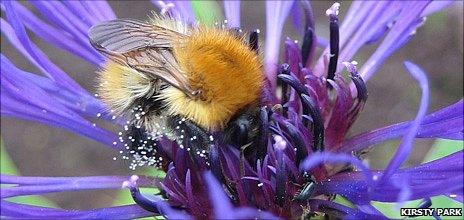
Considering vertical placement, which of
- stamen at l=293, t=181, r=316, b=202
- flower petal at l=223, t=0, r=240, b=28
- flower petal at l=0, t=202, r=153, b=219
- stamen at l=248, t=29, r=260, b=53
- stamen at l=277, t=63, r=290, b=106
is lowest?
flower petal at l=0, t=202, r=153, b=219

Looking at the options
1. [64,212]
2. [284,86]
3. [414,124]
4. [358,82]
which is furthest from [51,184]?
[414,124]

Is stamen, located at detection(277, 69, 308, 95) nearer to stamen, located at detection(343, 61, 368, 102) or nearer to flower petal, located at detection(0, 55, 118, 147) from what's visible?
stamen, located at detection(343, 61, 368, 102)

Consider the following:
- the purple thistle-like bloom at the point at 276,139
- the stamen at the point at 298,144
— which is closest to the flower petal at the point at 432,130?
the purple thistle-like bloom at the point at 276,139

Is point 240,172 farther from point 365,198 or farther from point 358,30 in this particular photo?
point 358,30

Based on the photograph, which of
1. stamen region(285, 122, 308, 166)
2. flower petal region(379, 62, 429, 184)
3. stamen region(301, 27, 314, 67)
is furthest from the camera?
stamen region(301, 27, 314, 67)

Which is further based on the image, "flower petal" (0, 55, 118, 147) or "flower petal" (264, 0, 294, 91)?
"flower petal" (264, 0, 294, 91)

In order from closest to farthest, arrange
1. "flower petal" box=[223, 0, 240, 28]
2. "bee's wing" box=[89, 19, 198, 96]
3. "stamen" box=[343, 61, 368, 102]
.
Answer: "bee's wing" box=[89, 19, 198, 96], "stamen" box=[343, 61, 368, 102], "flower petal" box=[223, 0, 240, 28]

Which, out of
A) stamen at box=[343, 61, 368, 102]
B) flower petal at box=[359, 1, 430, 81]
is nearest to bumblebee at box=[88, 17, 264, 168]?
stamen at box=[343, 61, 368, 102]

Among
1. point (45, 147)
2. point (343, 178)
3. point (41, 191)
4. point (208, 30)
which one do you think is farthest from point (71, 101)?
point (45, 147)
